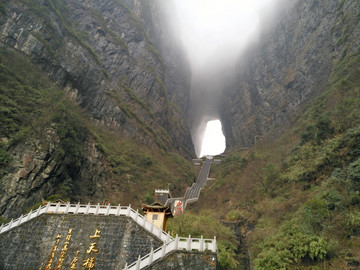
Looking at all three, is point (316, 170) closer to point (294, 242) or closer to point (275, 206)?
point (275, 206)

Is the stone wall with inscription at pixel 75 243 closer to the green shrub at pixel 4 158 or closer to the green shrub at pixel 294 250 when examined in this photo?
the green shrub at pixel 294 250

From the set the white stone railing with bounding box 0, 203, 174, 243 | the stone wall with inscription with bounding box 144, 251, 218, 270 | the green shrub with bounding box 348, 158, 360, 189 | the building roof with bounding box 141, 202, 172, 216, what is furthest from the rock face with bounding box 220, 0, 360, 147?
the white stone railing with bounding box 0, 203, 174, 243

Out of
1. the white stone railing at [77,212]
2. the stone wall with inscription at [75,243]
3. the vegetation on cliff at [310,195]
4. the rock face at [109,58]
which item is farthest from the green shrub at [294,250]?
the rock face at [109,58]

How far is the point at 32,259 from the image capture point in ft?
46.0

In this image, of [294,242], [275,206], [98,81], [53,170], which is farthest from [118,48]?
[294,242]

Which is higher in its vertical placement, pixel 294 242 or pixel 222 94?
pixel 222 94

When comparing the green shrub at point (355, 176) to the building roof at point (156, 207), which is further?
the building roof at point (156, 207)

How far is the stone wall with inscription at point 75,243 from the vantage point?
1362cm

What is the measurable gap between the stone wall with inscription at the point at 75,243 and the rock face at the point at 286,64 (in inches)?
1316

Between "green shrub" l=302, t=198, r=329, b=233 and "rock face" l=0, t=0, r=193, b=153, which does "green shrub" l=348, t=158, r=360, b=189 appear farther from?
"rock face" l=0, t=0, r=193, b=153

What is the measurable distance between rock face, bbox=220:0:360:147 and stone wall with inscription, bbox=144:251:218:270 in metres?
31.9

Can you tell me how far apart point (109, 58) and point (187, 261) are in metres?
47.4

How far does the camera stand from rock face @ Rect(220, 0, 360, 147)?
3751 centimetres

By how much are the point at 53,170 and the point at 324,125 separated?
23.9 meters
